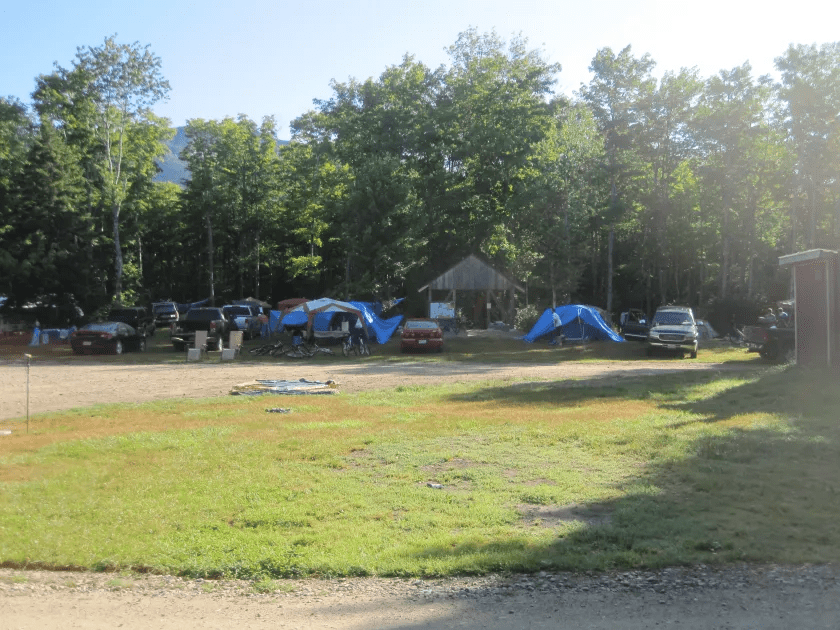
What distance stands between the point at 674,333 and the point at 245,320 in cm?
2112

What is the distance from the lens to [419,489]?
9438 mm

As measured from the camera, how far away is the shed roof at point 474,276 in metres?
42.2

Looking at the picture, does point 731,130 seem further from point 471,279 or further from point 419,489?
point 419,489

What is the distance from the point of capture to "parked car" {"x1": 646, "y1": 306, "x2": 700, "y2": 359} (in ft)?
102

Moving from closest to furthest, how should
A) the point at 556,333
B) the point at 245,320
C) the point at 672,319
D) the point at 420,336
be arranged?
1. the point at 672,319
2. the point at 420,336
3. the point at 556,333
4. the point at 245,320

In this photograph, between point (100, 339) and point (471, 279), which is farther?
point (471, 279)

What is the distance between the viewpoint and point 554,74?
2095 inches

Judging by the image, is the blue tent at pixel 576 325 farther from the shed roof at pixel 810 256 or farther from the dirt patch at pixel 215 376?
the shed roof at pixel 810 256

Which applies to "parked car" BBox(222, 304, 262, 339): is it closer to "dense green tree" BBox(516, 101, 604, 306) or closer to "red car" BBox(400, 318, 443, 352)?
"red car" BBox(400, 318, 443, 352)

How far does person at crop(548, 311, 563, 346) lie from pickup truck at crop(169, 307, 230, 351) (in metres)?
15.0

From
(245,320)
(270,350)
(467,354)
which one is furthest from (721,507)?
(245,320)


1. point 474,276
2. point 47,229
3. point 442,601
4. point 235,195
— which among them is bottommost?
point 442,601

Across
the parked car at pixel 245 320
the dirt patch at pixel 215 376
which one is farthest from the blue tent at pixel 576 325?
the parked car at pixel 245 320

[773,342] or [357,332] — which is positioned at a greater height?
[357,332]
